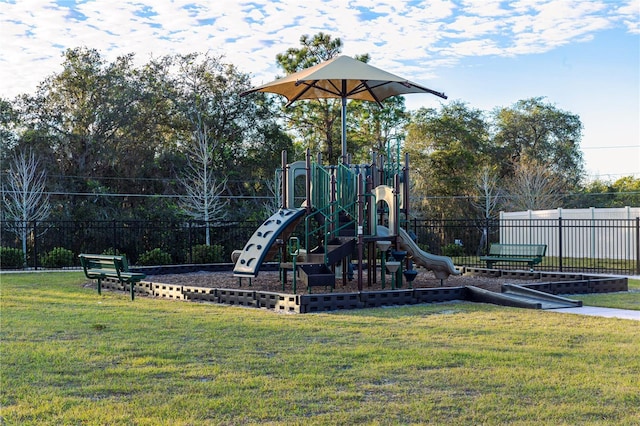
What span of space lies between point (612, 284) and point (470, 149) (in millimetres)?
32622

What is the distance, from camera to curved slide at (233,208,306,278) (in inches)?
457

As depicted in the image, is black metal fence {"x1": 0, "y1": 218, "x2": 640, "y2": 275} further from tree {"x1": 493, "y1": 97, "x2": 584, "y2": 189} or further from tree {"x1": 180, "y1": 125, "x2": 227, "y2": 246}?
tree {"x1": 493, "y1": 97, "x2": 584, "y2": 189}

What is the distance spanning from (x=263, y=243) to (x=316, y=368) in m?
6.30

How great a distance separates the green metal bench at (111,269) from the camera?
37.9 feet

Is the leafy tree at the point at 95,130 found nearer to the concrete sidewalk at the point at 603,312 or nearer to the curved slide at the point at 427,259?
the curved slide at the point at 427,259

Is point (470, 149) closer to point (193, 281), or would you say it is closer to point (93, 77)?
point (93, 77)

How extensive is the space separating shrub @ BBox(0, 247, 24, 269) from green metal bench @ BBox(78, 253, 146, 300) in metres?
8.72

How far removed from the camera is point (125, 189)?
3167 cm

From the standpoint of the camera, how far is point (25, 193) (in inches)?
1001

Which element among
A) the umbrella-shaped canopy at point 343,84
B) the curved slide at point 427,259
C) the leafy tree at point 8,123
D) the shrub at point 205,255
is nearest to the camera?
the curved slide at point 427,259

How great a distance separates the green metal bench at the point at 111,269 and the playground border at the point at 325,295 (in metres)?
0.47

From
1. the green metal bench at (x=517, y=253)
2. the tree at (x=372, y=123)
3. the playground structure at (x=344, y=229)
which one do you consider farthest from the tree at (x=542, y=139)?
the playground structure at (x=344, y=229)

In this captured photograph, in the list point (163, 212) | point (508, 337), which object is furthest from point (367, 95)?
point (163, 212)

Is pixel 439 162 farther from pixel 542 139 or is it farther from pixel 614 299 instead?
pixel 614 299
